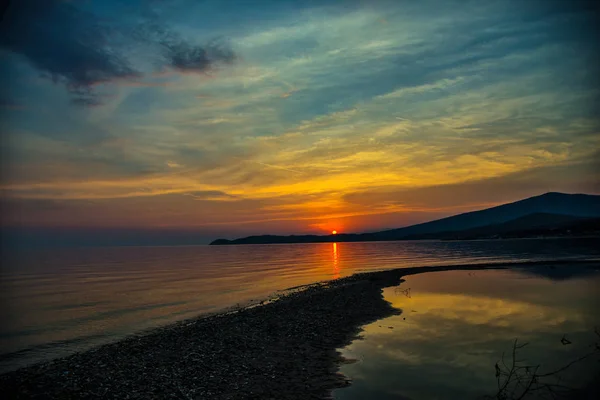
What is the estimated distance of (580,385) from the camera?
531 inches

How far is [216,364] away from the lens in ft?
57.9

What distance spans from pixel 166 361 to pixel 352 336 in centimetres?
1062

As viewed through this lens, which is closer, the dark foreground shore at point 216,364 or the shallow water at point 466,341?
the shallow water at point 466,341

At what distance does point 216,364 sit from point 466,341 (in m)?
13.2

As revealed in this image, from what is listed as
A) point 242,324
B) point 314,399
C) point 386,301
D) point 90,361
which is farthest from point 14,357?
point 386,301

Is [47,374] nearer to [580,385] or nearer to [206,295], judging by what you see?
[580,385]

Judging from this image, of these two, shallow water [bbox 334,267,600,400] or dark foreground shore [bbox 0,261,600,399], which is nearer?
shallow water [bbox 334,267,600,400]

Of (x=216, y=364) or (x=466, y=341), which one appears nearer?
(x=216, y=364)

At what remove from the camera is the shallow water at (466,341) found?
14328 millimetres

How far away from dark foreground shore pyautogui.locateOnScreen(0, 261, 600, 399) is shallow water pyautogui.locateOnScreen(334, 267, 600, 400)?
161 cm

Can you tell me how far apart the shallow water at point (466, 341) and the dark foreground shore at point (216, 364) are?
1.61m

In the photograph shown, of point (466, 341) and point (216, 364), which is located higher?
Answer: point (216, 364)

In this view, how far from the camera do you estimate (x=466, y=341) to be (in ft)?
66.2

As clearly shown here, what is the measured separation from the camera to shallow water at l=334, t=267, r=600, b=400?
14.3m
